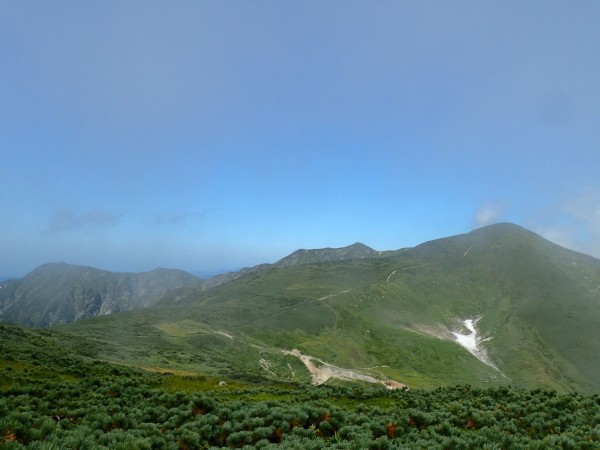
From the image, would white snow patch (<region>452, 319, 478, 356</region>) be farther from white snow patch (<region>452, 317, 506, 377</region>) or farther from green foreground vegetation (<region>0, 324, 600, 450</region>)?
green foreground vegetation (<region>0, 324, 600, 450</region>)

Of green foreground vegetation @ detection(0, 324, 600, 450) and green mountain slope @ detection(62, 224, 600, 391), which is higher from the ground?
green foreground vegetation @ detection(0, 324, 600, 450)

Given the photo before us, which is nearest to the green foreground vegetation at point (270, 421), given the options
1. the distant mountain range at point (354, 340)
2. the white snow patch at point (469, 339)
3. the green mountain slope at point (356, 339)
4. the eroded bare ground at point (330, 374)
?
the distant mountain range at point (354, 340)

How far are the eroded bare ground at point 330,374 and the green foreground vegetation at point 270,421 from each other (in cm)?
6896

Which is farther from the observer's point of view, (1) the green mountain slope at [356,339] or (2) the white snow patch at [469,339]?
(2) the white snow patch at [469,339]

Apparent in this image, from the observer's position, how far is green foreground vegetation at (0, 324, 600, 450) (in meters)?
14.7

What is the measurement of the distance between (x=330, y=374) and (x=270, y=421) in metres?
82.9

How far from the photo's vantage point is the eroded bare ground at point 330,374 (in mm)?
91775

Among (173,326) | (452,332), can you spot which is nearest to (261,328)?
(173,326)

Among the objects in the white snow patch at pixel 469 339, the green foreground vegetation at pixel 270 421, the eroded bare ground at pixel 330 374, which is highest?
the green foreground vegetation at pixel 270 421

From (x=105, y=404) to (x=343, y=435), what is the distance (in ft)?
43.9

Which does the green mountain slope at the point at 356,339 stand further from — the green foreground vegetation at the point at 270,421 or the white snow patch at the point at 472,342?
the green foreground vegetation at the point at 270,421

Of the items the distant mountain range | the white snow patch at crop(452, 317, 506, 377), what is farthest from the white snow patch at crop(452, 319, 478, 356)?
the distant mountain range

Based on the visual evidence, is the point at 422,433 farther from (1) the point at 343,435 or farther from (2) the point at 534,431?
(2) the point at 534,431

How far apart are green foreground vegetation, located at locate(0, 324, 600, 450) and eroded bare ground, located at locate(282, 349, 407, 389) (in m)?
69.0
